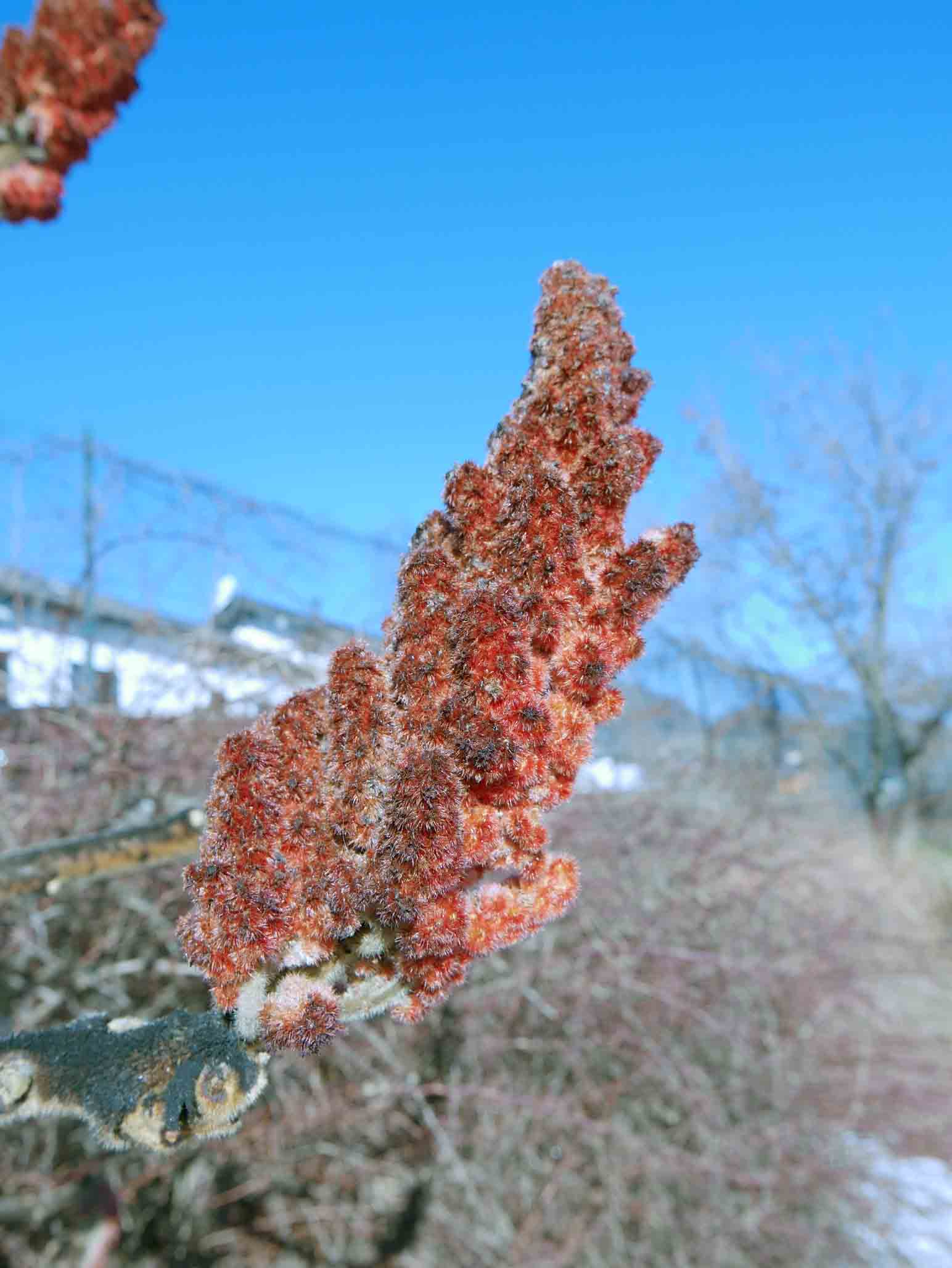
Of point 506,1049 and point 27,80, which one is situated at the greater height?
point 27,80

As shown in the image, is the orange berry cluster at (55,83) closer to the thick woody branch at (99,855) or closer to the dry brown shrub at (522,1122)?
the thick woody branch at (99,855)

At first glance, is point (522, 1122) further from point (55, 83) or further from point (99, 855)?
point (55, 83)

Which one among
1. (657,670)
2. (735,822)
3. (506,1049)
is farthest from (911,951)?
(506,1049)

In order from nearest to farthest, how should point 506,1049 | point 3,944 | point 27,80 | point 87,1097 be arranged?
point 87,1097
point 27,80
point 3,944
point 506,1049

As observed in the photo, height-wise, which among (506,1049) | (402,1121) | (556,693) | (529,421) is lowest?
(402,1121)

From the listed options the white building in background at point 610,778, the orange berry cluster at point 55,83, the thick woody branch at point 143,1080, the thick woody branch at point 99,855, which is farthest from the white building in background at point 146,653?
the thick woody branch at point 143,1080

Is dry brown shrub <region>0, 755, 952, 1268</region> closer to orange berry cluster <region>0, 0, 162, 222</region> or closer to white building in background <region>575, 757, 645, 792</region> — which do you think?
white building in background <region>575, 757, 645, 792</region>

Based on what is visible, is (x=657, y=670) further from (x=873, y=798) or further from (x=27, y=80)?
(x=27, y=80)
